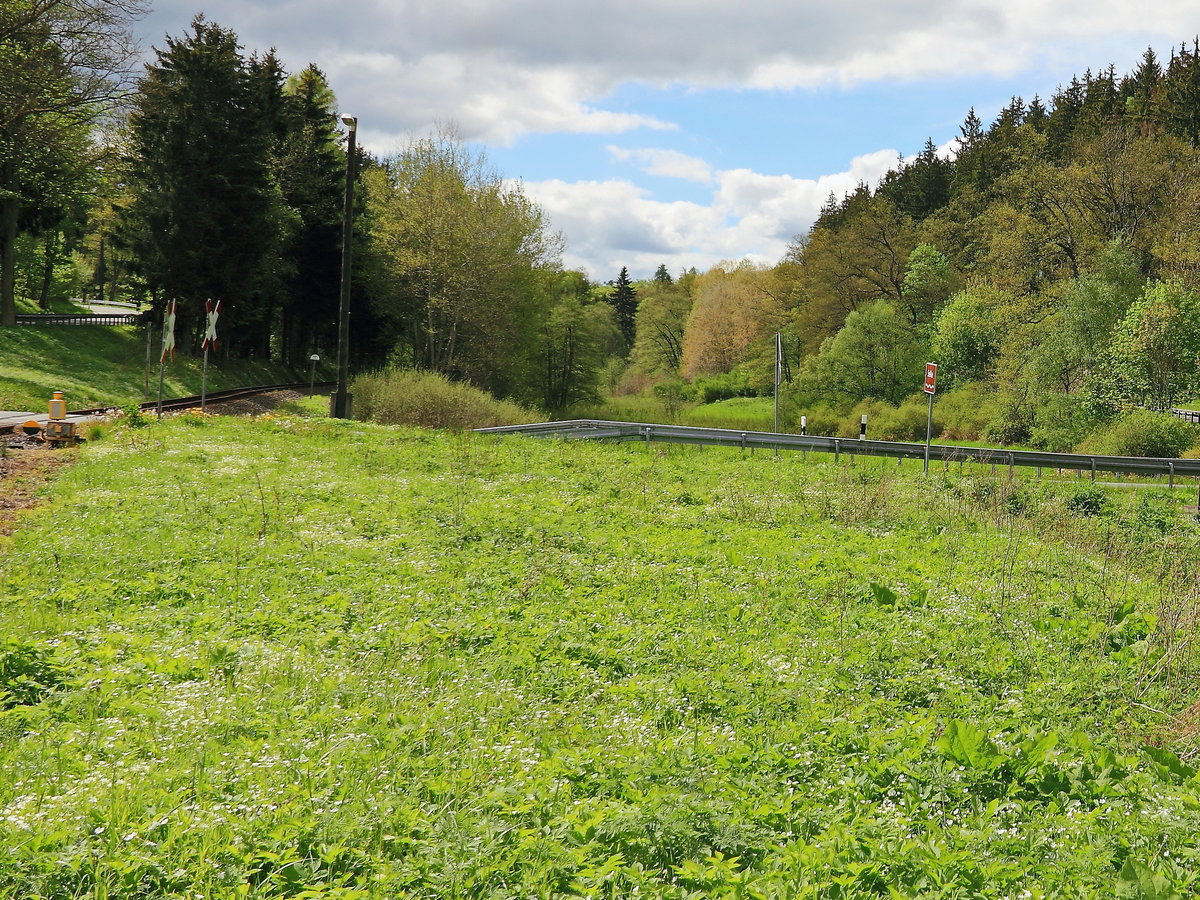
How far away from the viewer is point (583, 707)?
6.47 m

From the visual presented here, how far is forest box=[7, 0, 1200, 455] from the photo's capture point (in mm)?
35906

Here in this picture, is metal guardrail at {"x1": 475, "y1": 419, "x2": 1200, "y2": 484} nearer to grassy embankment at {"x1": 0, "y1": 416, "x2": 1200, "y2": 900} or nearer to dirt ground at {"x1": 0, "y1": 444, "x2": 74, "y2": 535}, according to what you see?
dirt ground at {"x1": 0, "y1": 444, "x2": 74, "y2": 535}

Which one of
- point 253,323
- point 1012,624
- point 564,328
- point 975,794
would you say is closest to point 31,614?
point 975,794

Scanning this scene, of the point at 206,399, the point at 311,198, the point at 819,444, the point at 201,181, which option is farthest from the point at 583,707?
the point at 311,198

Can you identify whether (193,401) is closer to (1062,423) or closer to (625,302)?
(1062,423)

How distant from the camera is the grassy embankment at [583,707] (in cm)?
442

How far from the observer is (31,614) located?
8.02 metres

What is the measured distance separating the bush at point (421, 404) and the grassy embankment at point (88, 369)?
7097 mm

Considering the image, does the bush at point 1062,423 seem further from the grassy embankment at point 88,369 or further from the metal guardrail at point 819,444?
the grassy embankment at point 88,369

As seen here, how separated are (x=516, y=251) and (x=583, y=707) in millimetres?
44517

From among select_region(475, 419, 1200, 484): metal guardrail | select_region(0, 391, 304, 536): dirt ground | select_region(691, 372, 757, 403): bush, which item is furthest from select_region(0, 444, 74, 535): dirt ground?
select_region(691, 372, 757, 403): bush

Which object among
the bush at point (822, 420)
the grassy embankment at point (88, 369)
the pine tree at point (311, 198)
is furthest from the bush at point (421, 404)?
the bush at point (822, 420)

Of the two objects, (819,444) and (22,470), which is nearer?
(22,470)

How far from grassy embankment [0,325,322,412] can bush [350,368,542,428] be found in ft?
23.3
